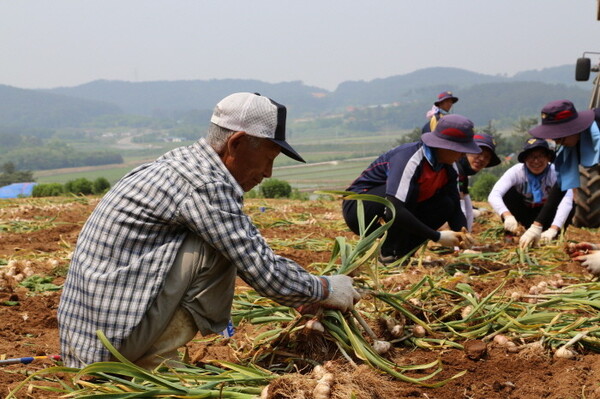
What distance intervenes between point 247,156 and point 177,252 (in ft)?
1.34

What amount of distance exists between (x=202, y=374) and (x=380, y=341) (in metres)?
0.71

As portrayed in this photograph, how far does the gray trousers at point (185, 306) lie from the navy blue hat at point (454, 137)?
1.92 meters

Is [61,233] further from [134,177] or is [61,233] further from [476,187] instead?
[476,187]

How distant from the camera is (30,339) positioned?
287 cm

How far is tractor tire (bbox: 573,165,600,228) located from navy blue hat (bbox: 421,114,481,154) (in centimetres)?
308

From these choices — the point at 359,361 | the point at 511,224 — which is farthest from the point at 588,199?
the point at 359,361

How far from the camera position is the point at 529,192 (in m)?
5.21

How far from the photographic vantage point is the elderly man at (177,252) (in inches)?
77.5

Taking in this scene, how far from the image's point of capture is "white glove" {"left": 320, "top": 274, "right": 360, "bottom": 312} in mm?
2232

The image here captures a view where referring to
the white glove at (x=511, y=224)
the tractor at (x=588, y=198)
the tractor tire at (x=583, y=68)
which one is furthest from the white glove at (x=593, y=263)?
the tractor tire at (x=583, y=68)

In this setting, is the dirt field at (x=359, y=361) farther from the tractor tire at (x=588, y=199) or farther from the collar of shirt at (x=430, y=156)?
the tractor tire at (x=588, y=199)

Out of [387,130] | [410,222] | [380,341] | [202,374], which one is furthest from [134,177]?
[387,130]

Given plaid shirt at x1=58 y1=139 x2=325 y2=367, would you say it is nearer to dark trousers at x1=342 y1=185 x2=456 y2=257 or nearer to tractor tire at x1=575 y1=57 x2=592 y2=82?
dark trousers at x1=342 y1=185 x2=456 y2=257

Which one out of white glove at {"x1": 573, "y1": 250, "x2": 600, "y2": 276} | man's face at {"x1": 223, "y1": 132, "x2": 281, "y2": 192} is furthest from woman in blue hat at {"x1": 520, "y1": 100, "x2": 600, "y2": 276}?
man's face at {"x1": 223, "y1": 132, "x2": 281, "y2": 192}
